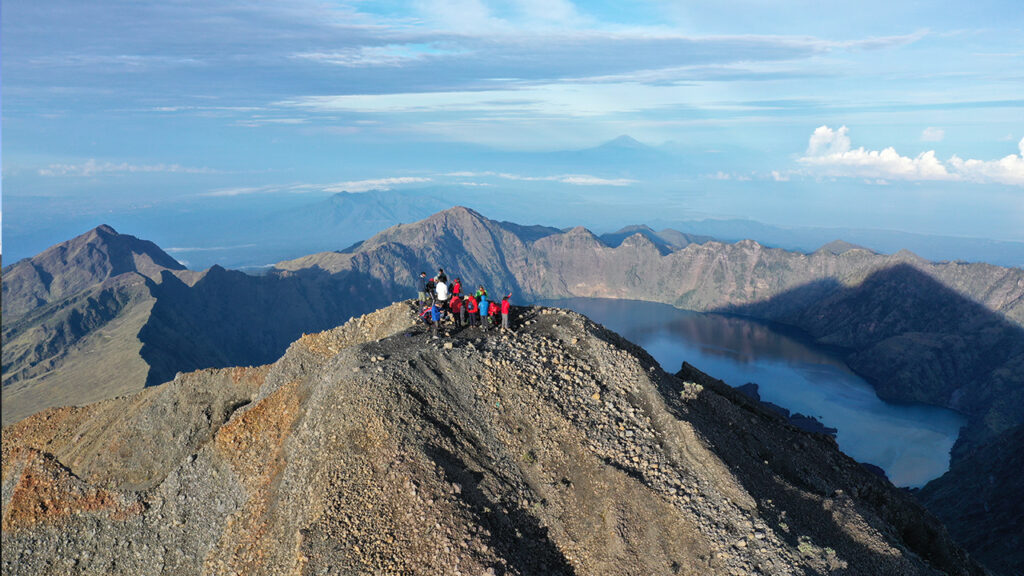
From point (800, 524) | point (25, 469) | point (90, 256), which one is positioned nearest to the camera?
point (800, 524)

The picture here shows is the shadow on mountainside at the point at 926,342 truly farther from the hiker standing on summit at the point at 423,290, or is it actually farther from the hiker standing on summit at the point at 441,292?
the hiker standing on summit at the point at 441,292

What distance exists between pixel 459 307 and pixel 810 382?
430 feet

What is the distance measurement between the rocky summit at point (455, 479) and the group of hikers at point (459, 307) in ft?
3.55

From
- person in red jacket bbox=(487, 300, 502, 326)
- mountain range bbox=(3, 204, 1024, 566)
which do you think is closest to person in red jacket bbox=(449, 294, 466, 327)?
person in red jacket bbox=(487, 300, 502, 326)

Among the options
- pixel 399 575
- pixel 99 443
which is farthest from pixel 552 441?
pixel 99 443

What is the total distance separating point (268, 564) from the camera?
19.0m

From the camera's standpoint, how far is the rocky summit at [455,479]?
61.4 ft

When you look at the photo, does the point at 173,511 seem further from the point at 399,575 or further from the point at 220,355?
the point at 220,355

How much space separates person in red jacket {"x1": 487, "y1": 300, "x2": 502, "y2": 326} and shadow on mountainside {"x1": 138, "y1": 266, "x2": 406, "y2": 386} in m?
89.1

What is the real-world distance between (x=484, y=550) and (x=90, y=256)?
20916cm

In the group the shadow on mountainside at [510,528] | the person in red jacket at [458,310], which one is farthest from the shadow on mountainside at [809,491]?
the person in red jacket at [458,310]

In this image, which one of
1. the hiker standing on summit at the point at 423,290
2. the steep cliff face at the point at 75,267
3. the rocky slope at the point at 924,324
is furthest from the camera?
the steep cliff face at the point at 75,267

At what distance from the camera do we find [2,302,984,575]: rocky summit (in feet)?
61.4

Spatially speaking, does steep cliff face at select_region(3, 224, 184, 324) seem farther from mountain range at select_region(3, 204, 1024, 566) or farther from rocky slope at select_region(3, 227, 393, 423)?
mountain range at select_region(3, 204, 1024, 566)
